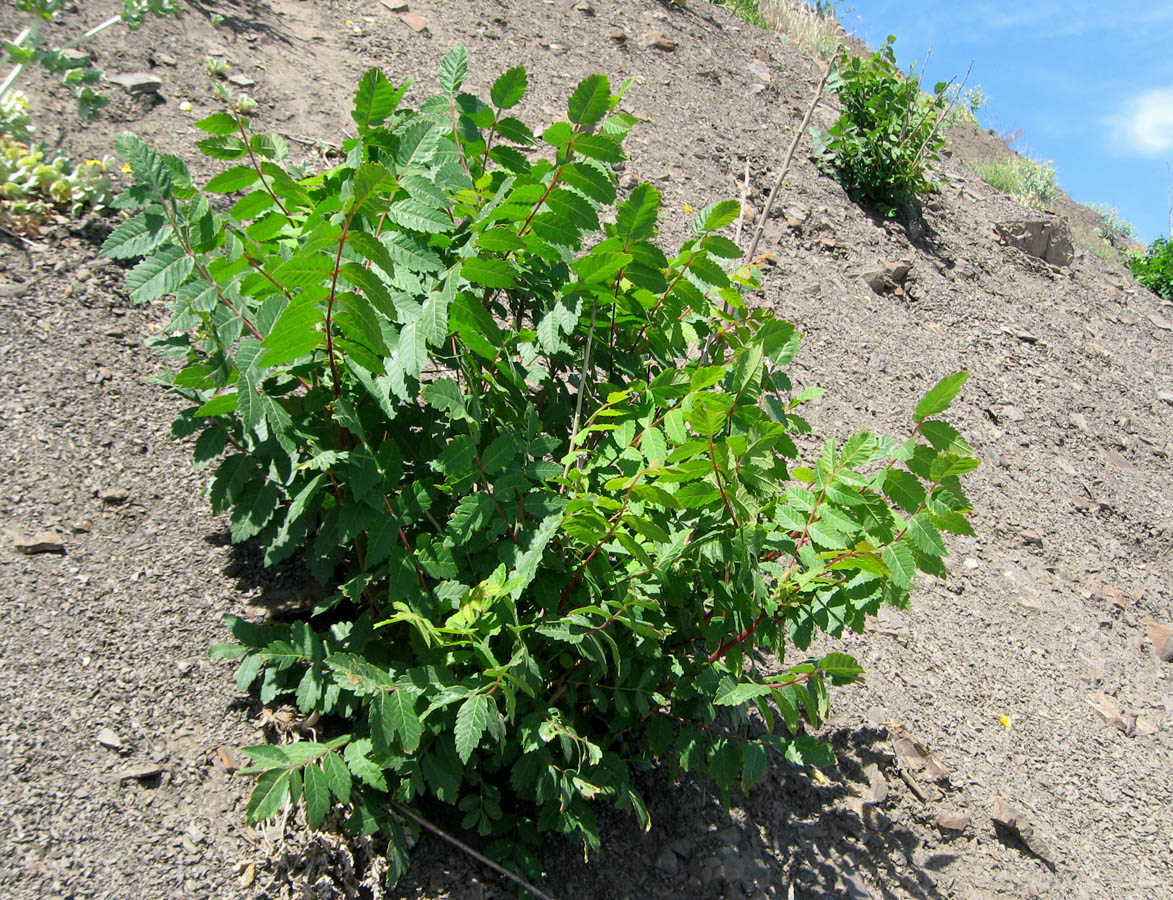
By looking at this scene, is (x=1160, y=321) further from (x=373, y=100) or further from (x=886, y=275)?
(x=373, y=100)

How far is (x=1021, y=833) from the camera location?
123 inches

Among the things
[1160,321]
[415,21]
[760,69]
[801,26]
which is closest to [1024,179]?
[801,26]

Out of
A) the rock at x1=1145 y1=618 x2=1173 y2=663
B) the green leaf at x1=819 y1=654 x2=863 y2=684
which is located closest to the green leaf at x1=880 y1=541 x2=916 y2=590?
the green leaf at x1=819 y1=654 x2=863 y2=684

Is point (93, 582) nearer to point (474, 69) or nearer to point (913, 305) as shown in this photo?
point (474, 69)

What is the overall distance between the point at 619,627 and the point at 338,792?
2.33ft

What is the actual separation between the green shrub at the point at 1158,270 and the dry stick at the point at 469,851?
8.89 meters

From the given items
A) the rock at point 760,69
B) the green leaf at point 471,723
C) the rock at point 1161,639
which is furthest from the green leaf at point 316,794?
the rock at point 760,69

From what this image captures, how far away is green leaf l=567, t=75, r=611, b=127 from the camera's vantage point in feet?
6.31

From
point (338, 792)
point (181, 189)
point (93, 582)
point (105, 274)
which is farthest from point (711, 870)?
point (105, 274)

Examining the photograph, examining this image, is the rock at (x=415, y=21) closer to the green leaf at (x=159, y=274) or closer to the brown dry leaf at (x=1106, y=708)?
the green leaf at (x=159, y=274)

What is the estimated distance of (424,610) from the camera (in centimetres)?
203

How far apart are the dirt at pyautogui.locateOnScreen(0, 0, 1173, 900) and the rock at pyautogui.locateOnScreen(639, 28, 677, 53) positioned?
1.42 feet

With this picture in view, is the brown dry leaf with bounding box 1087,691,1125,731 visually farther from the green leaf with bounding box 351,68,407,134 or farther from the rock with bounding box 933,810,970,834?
the green leaf with bounding box 351,68,407,134

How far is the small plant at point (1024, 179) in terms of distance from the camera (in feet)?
31.5
